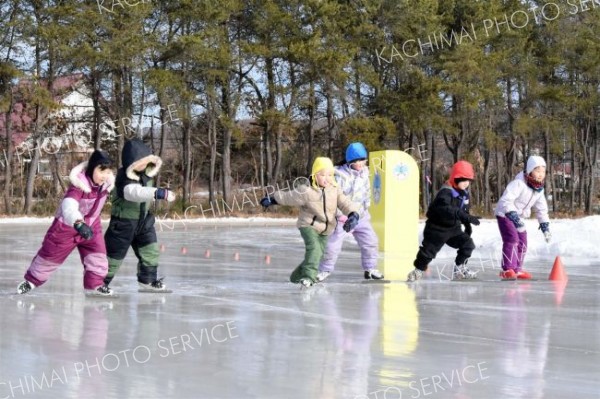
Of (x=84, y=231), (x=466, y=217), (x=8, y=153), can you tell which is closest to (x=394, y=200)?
(x=466, y=217)

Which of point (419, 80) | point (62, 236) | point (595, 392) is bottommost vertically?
point (595, 392)

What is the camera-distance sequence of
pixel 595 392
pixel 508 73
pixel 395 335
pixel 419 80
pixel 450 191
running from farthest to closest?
pixel 508 73 < pixel 419 80 < pixel 450 191 < pixel 395 335 < pixel 595 392

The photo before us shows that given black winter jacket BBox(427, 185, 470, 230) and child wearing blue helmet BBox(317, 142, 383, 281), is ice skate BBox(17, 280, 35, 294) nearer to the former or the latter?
child wearing blue helmet BBox(317, 142, 383, 281)

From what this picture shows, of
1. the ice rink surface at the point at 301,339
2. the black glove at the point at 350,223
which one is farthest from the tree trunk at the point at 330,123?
the black glove at the point at 350,223

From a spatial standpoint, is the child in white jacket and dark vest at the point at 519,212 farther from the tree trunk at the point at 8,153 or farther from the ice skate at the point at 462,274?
the tree trunk at the point at 8,153

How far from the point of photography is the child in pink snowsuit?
30.0 feet

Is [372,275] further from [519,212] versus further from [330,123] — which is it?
[330,123]

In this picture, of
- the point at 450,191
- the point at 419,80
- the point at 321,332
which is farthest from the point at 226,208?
the point at 321,332

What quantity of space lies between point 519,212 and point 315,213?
3024 mm

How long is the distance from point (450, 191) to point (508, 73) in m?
39.0

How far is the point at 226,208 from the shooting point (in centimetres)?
4141

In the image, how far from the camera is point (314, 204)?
10.7m

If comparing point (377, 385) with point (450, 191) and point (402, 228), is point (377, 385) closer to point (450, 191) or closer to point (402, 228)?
point (450, 191)

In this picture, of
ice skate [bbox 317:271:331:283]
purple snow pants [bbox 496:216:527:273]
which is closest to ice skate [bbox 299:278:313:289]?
ice skate [bbox 317:271:331:283]
